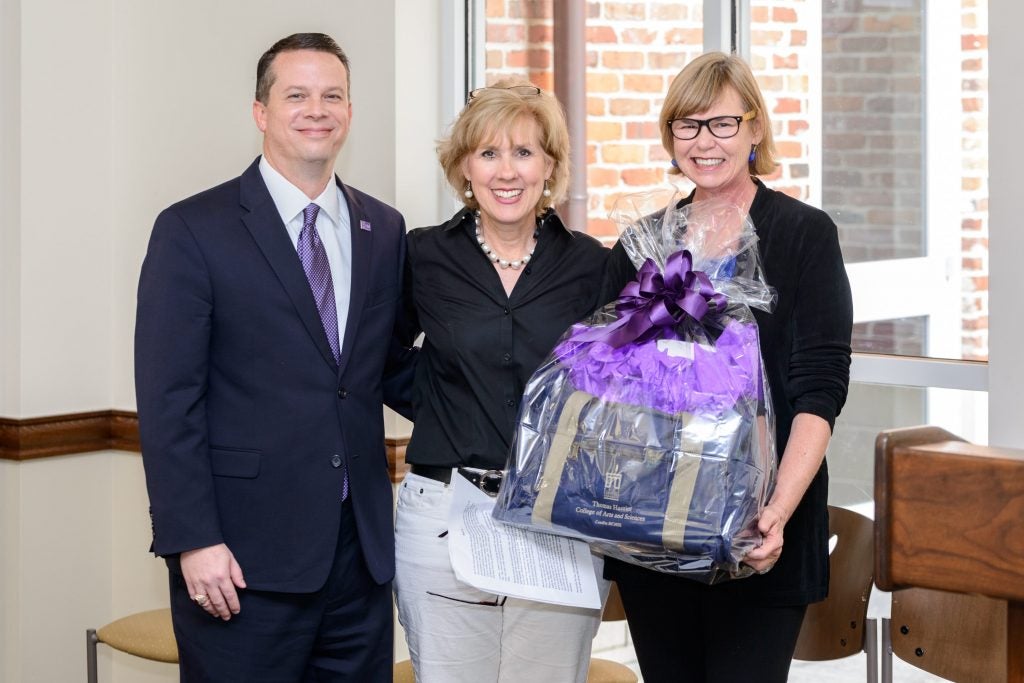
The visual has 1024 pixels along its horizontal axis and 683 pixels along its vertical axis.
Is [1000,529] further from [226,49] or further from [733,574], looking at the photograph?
[226,49]

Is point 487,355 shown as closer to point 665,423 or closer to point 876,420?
point 665,423

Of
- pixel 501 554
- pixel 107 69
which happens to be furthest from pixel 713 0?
pixel 107 69

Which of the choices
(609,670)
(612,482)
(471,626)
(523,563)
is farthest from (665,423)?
(609,670)

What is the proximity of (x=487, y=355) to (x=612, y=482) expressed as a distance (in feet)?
1.52

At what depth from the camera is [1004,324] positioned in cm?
204

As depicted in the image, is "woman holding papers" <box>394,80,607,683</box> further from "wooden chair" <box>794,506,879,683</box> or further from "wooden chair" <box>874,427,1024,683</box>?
"wooden chair" <box>874,427,1024,683</box>

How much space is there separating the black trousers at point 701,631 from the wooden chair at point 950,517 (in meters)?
1.02

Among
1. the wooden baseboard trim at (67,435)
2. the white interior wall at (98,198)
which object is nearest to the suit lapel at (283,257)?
the white interior wall at (98,198)

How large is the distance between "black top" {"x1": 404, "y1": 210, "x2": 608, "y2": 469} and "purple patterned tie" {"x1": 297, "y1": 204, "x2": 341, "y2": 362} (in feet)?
0.55

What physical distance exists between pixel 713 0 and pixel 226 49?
1388 mm

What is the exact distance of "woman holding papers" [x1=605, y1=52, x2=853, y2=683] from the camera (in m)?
1.76

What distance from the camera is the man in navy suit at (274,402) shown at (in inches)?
76.8

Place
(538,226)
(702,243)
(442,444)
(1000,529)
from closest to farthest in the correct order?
(1000,529) → (702,243) → (442,444) → (538,226)

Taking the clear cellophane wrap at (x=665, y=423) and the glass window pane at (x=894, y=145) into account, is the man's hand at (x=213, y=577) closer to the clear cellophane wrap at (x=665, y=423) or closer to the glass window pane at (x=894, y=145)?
the clear cellophane wrap at (x=665, y=423)
